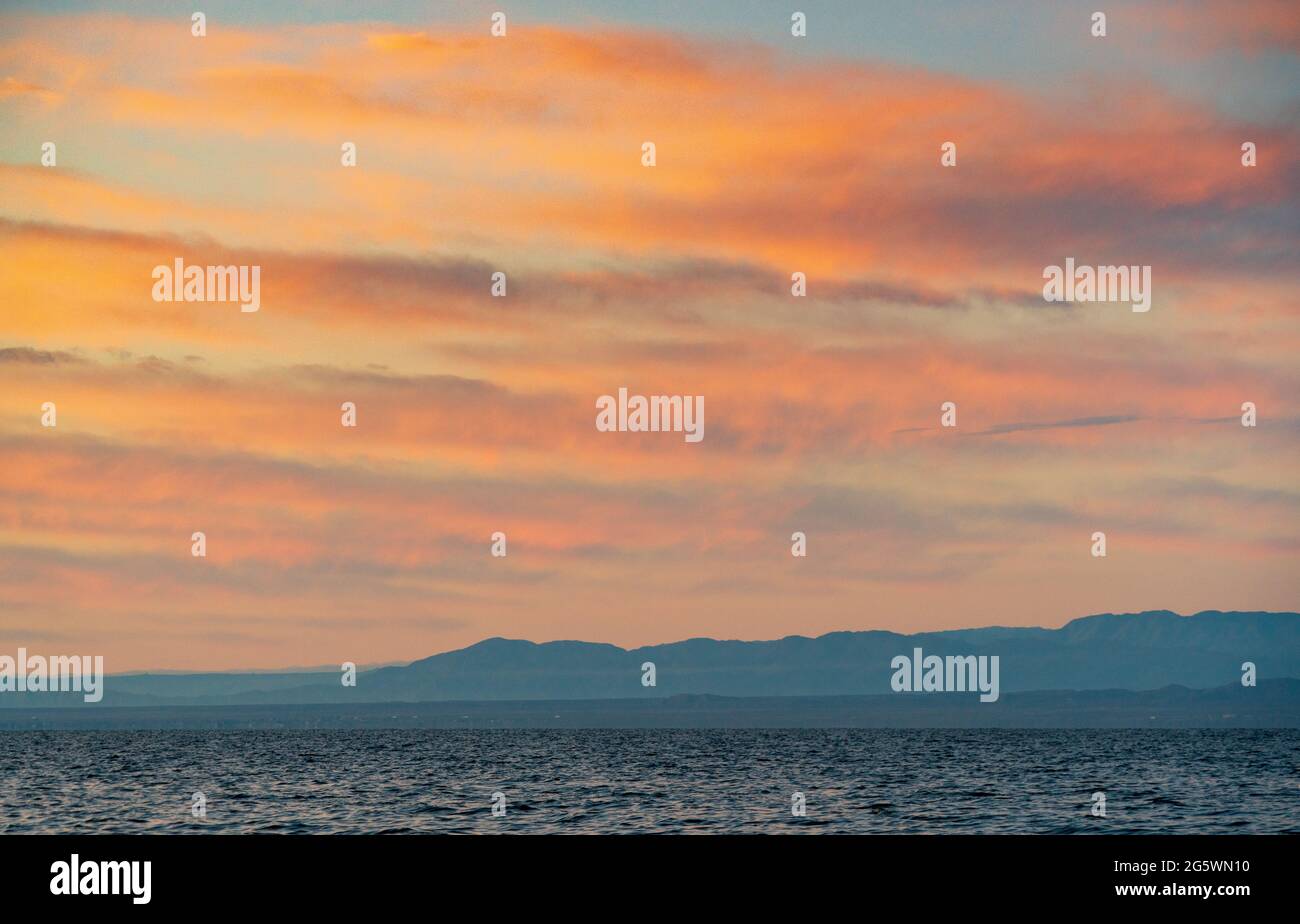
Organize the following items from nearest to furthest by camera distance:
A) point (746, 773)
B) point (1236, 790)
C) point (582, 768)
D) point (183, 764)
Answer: point (1236, 790), point (746, 773), point (582, 768), point (183, 764)

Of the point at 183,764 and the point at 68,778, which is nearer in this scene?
the point at 68,778
